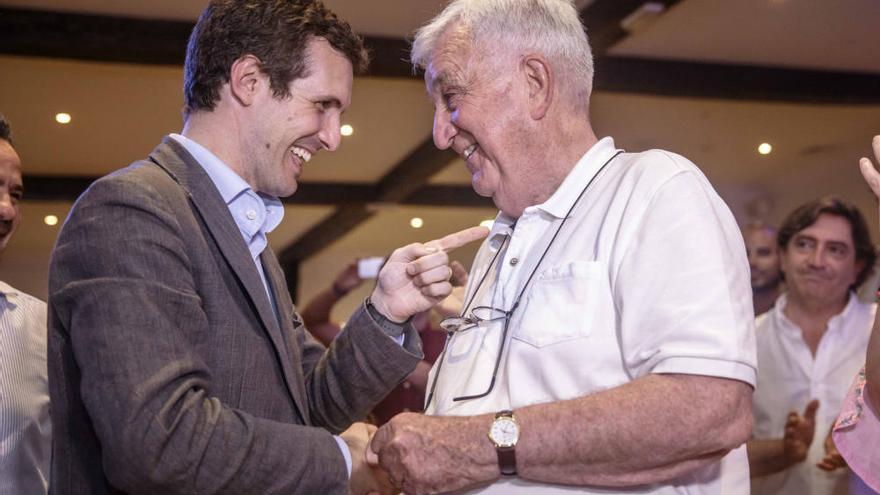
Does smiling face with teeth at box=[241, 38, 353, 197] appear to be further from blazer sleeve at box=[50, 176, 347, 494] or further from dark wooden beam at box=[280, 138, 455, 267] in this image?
dark wooden beam at box=[280, 138, 455, 267]

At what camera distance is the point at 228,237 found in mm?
1560

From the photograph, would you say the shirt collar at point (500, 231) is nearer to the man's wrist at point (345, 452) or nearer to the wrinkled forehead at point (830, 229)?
the man's wrist at point (345, 452)

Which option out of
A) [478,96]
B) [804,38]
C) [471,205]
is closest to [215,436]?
[478,96]

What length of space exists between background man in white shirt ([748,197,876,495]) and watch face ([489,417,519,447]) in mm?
2202

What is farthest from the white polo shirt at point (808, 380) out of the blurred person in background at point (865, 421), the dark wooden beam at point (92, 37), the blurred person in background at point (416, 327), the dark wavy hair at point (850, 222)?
the dark wooden beam at point (92, 37)

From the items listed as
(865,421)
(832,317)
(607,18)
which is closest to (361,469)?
(865,421)

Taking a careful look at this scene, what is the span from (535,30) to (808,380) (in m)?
2.31

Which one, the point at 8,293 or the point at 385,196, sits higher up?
the point at 385,196

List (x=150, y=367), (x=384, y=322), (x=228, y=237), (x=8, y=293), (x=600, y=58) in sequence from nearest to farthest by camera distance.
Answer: (x=150, y=367)
(x=228, y=237)
(x=384, y=322)
(x=8, y=293)
(x=600, y=58)

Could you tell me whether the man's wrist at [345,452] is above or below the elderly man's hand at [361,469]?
above

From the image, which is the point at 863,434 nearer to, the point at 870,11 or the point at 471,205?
the point at 870,11

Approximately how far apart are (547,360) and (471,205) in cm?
833

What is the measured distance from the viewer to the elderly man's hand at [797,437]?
329 cm

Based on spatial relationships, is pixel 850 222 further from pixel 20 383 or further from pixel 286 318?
pixel 20 383
